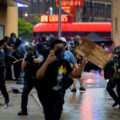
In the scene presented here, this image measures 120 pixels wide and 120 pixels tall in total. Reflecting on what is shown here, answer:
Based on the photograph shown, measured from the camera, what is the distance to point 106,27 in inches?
2277

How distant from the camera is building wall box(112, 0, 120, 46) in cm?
4965

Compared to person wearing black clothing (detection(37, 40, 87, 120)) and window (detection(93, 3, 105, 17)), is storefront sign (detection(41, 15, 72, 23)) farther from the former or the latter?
window (detection(93, 3, 105, 17))

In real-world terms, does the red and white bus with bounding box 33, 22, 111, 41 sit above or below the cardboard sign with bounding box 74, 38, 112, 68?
below

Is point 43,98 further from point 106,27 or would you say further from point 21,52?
point 106,27

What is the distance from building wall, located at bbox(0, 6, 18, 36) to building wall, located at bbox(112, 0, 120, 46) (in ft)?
69.2

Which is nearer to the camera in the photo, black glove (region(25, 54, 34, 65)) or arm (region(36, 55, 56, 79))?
arm (region(36, 55, 56, 79))

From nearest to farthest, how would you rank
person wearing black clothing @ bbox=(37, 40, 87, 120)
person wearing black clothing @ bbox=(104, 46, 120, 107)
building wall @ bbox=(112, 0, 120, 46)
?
1. person wearing black clothing @ bbox=(37, 40, 87, 120)
2. person wearing black clothing @ bbox=(104, 46, 120, 107)
3. building wall @ bbox=(112, 0, 120, 46)

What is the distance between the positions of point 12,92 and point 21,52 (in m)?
4.31

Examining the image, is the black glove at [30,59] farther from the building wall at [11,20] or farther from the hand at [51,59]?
the building wall at [11,20]

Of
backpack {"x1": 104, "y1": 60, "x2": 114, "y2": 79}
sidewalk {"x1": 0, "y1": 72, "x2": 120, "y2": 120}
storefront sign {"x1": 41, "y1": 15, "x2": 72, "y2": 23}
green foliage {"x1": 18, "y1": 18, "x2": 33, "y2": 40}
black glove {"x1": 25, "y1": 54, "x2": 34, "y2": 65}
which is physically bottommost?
green foliage {"x1": 18, "y1": 18, "x2": 33, "y2": 40}

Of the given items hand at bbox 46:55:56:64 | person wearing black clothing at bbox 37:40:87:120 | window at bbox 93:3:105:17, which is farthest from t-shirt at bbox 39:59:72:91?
window at bbox 93:3:105:17

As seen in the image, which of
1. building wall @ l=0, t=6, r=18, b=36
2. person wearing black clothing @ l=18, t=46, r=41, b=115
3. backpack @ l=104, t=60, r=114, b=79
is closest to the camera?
person wearing black clothing @ l=18, t=46, r=41, b=115

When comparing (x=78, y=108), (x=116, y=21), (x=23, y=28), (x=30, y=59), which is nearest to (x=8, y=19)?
(x=78, y=108)

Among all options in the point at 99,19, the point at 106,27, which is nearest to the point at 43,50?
the point at 106,27
